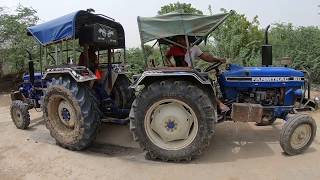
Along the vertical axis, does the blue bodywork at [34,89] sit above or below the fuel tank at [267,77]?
below

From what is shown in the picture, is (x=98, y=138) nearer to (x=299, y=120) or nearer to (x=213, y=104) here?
(x=213, y=104)

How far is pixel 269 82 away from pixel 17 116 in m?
5.79

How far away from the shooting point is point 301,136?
6.00 meters

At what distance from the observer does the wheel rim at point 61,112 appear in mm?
6961

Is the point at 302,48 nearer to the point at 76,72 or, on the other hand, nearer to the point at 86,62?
the point at 86,62

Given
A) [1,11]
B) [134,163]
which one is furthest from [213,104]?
[1,11]

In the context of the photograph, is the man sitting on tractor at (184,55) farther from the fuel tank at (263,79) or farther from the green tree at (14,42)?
the green tree at (14,42)

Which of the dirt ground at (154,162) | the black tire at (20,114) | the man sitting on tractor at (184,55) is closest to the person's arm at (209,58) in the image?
the man sitting on tractor at (184,55)

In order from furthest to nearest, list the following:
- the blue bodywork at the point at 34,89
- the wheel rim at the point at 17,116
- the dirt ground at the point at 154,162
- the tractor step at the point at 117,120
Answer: the blue bodywork at the point at 34,89 → the wheel rim at the point at 17,116 → the tractor step at the point at 117,120 → the dirt ground at the point at 154,162

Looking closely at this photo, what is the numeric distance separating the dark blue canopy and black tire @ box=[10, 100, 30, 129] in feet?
6.25

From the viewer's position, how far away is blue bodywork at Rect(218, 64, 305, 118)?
6.45 meters

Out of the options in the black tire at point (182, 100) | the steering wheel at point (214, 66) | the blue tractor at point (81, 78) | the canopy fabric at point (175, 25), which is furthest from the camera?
the blue tractor at point (81, 78)

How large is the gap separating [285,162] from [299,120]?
2.36 feet

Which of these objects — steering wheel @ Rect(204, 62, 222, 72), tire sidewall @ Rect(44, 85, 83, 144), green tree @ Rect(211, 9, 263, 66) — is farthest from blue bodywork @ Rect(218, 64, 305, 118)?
green tree @ Rect(211, 9, 263, 66)
